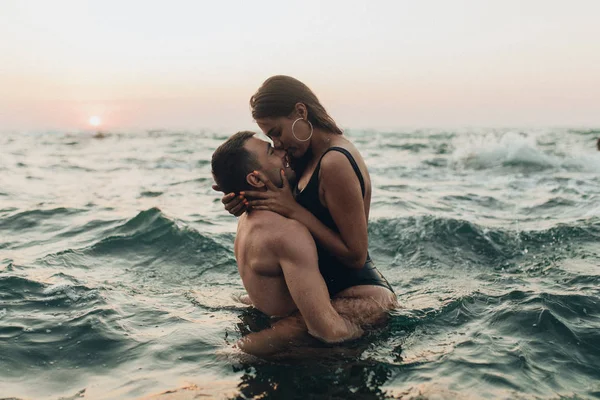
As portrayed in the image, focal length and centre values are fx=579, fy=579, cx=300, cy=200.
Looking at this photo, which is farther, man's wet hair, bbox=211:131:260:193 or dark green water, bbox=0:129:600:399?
man's wet hair, bbox=211:131:260:193

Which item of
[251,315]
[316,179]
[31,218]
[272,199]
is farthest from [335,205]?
[31,218]

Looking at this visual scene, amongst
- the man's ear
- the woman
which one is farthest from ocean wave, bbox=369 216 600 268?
the man's ear

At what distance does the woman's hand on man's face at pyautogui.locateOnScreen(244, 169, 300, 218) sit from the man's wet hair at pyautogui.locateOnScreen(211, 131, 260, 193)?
7 cm

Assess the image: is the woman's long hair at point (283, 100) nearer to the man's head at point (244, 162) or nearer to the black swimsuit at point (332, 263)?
the man's head at point (244, 162)

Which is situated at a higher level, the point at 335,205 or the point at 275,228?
the point at 335,205

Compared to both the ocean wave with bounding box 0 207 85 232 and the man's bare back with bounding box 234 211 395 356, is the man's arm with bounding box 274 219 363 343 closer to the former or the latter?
the man's bare back with bounding box 234 211 395 356

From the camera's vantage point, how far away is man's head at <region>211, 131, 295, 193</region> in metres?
4.04

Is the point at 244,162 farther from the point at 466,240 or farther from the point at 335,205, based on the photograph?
the point at 466,240

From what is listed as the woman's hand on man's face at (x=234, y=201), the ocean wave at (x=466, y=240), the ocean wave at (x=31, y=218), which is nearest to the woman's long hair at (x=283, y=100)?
the woman's hand on man's face at (x=234, y=201)

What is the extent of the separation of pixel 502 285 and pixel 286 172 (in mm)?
3135

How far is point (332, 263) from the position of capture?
4.48 metres

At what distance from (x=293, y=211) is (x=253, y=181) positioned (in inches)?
13.8

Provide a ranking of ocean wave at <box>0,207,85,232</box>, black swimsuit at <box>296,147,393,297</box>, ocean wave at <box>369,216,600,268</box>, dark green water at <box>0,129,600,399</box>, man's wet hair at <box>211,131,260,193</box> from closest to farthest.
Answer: dark green water at <box>0,129,600,399</box> < man's wet hair at <box>211,131,260,193</box> < black swimsuit at <box>296,147,393,297</box> < ocean wave at <box>369,216,600,268</box> < ocean wave at <box>0,207,85,232</box>

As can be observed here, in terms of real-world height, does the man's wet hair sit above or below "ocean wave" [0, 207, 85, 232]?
above
